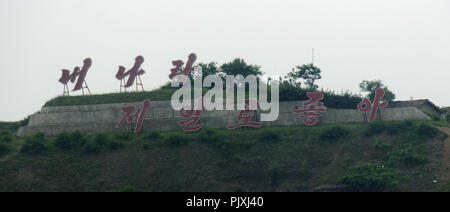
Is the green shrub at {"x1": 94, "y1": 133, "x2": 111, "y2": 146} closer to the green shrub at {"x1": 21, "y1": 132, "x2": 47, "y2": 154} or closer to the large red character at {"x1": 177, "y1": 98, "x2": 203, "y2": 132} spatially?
the green shrub at {"x1": 21, "y1": 132, "x2": 47, "y2": 154}

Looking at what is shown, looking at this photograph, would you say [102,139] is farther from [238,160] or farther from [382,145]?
[382,145]

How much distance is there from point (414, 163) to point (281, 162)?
860 cm

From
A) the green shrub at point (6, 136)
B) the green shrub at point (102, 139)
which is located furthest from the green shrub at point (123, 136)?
the green shrub at point (6, 136)

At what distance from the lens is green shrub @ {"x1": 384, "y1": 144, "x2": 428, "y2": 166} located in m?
36.8

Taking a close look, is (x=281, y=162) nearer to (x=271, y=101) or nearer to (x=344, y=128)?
(x=344, y=128)

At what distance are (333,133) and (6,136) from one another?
2476 cm

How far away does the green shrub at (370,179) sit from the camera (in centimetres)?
3412

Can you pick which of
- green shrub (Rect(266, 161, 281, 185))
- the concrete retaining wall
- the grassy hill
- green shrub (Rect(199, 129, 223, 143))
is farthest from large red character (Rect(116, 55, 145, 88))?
green shrub (Rect(266, 161, 281, 185))

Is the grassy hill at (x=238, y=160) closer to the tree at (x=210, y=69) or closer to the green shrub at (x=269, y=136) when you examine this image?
the green shrub at (x=269, y=136)

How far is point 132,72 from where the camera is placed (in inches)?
1853

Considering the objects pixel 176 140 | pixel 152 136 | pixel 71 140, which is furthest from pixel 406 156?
pixel 71 140

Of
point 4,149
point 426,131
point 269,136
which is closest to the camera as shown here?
point 426,131

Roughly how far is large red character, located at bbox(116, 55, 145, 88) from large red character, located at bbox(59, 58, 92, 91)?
8.71 feet
